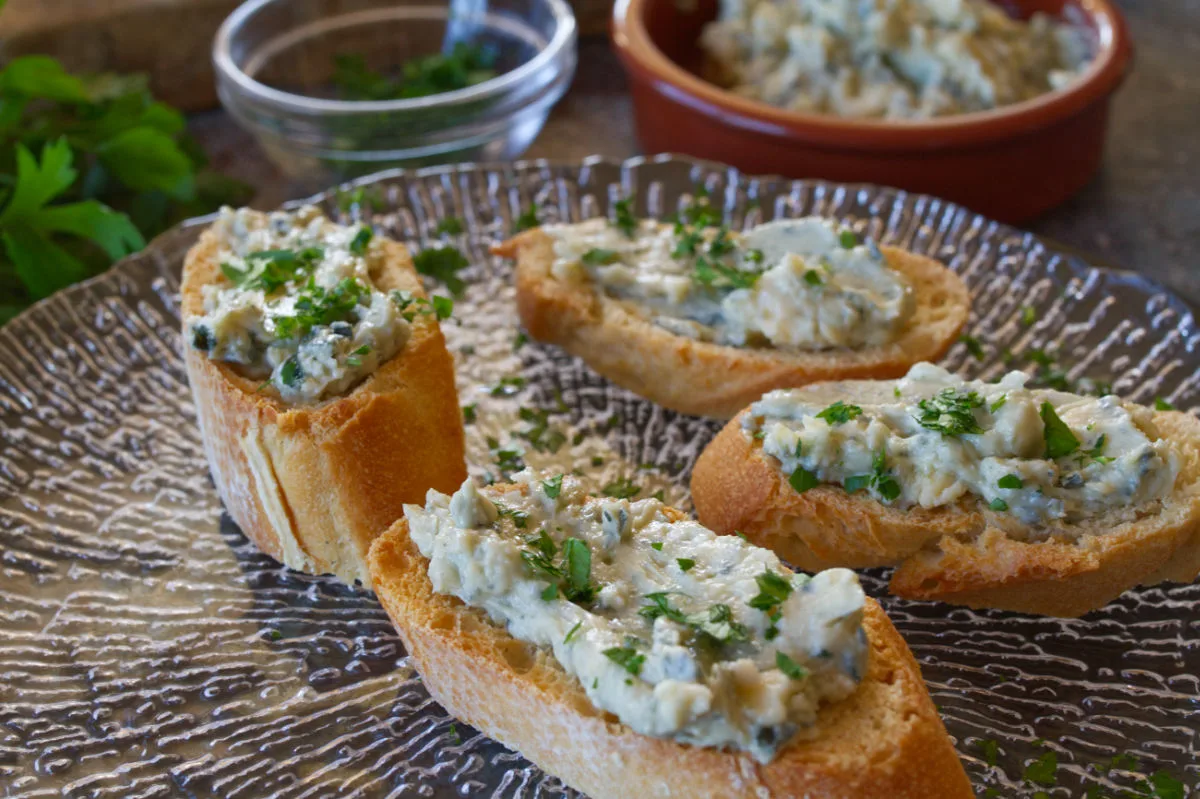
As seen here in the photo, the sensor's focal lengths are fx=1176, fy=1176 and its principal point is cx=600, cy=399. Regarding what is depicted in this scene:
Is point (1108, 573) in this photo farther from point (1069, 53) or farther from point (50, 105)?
point (50, 105)

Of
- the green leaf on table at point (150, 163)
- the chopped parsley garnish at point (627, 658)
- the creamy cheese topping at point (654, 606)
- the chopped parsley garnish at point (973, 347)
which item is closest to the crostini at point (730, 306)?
the chopped parsley garnish at point (973, 347)

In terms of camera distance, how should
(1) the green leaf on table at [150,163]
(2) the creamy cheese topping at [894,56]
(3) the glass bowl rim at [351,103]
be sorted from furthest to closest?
1. (2) the creamy cheese topping at [894,56]
2. (3) the glass bowl rim at [351,103]
3. (1) the green leaf on table at [150,163]

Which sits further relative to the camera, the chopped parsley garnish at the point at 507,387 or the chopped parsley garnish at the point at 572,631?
the chopped parsley garnish at the point at 507,387

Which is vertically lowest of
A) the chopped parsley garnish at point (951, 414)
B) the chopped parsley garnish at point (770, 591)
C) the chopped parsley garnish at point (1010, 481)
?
the chopped parsley garnish at point (1010, 481)

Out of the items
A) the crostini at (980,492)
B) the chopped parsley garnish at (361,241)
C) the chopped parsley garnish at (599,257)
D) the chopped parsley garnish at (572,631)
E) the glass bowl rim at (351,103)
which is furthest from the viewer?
the glass bowl rim at (351,103)

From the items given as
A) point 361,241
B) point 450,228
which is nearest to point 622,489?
point 361,241

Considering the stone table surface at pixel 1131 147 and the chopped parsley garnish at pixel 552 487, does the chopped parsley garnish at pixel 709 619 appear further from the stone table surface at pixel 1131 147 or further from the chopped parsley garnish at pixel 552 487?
the stone table surface at pixel 1131 147
